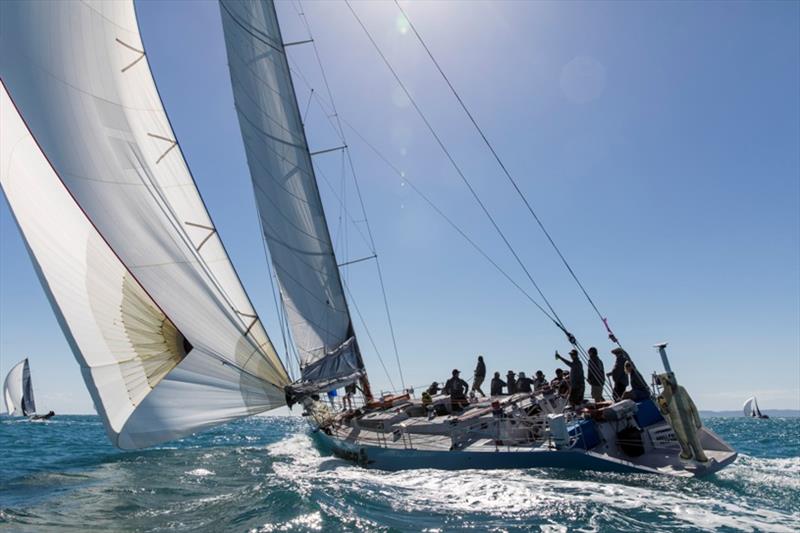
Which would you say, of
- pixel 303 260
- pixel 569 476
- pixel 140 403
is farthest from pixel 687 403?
pixel 303 260

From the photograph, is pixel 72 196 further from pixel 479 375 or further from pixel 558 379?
pixel 479 375

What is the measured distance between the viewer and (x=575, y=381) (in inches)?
455

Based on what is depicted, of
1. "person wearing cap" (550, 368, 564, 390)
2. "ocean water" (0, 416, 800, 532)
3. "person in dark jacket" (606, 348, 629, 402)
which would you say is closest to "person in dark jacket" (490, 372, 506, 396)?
"person wearing cap" (550, 368, 564, 390)

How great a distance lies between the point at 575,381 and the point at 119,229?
33.7ft

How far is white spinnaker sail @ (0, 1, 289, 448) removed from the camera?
24.8 feet

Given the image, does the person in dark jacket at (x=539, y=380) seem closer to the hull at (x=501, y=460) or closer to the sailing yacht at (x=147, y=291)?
the sailing yacht at (x=147, y=291)

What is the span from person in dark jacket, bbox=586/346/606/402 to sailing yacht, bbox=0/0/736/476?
0.77 metres

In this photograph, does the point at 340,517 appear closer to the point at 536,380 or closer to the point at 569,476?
the point at 569,476

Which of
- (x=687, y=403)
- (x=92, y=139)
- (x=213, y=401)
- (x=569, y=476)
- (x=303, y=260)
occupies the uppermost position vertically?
(x=92, y=139)

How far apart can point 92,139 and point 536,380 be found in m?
13.1

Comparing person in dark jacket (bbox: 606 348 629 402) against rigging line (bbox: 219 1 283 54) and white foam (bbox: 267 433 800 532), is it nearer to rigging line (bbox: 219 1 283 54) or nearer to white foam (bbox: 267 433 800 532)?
white foam (bbox: 267 433 800 532)

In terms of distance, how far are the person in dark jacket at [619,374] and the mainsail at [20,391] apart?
58.2 metres

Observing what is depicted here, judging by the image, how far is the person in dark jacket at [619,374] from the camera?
1130cm

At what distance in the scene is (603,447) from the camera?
30.5 ft
